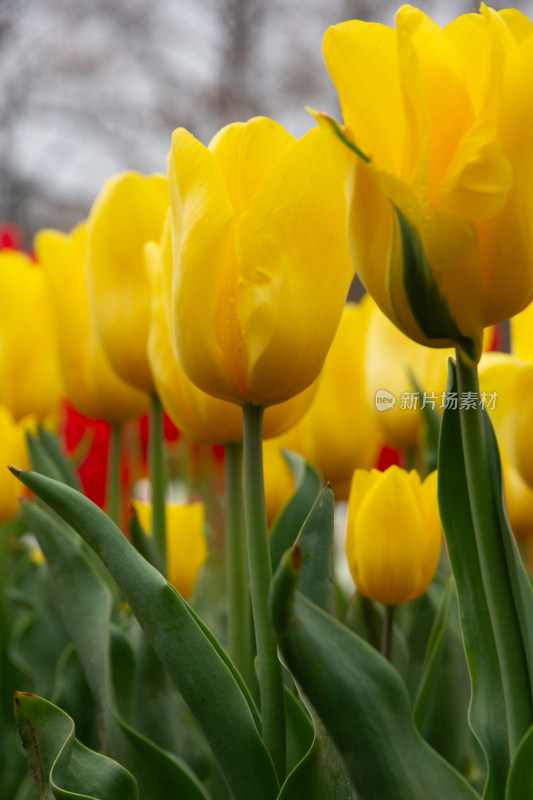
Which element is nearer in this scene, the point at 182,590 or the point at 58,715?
the point at 58,715

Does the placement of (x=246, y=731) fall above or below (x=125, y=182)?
below

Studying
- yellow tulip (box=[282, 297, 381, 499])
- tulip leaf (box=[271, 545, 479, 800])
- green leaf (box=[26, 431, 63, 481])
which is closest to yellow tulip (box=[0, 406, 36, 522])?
green leaf (box=[26, 431, 63, 481])

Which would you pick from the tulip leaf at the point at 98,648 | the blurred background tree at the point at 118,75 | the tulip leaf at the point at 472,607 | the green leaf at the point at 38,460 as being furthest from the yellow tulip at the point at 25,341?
the blurred background tree at the point at 118,75

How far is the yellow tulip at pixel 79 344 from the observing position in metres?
0.81

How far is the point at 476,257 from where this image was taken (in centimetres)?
34

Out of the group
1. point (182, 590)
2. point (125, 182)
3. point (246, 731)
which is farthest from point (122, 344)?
point (246, 731)

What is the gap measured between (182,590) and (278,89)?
1.49ft

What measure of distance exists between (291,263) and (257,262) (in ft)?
0.05

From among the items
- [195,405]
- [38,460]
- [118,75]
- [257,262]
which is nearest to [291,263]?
[257,262]

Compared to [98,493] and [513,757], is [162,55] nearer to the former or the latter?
[98,493]

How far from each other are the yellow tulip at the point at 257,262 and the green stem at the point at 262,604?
1.4 inches

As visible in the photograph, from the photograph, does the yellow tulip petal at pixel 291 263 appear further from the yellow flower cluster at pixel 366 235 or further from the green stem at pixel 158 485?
the green stem at pixel 158 485

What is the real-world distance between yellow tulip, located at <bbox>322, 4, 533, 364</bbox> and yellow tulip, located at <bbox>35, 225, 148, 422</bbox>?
485 mm

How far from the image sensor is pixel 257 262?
0.42 m
